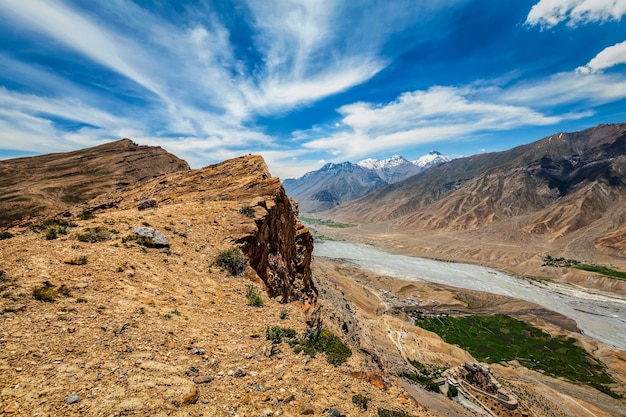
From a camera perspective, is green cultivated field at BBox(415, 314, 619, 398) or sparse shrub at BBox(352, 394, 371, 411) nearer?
sparse shrub at BBox(352, 394, 371, 411)

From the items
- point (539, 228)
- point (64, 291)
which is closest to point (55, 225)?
point (64, 291)

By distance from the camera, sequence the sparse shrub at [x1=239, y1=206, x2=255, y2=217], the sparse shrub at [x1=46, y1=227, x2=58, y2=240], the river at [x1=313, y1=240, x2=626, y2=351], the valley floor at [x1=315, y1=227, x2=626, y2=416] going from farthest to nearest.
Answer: the river at [x1=313, y1=240, x2=626, y2=351], the valley floor at [x1=315, y1=227, x2=626, y2=416], the sparse shrub at [x1=239, y1=206, x2=255, y2=217], the sparse shrub at [x1=46, y1=227, x2=58, y2=240]

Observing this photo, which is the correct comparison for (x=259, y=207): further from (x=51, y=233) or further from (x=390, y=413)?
(x=390, y=413)

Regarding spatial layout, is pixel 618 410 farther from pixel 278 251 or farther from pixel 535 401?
pixel 278 251

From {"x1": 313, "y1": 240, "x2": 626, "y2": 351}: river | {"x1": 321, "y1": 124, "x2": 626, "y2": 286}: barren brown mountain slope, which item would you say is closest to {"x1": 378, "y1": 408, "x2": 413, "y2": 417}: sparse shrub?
{"x1": 313, "y1": 240, "x2": 626, "y2": 351}: river

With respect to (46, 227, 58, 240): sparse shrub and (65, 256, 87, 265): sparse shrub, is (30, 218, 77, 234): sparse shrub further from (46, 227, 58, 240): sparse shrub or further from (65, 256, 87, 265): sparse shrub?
(65, 256, 87, 265): sparse shrub

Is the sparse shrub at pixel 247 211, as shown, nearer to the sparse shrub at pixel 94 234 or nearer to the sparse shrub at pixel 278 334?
the sparse shrub at pixel 94 234

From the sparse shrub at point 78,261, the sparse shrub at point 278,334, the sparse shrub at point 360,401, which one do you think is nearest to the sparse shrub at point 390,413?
the sparse shrub at point 360,401
